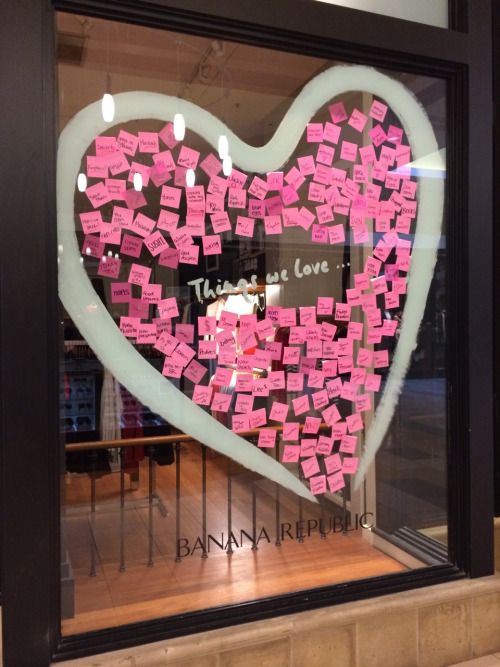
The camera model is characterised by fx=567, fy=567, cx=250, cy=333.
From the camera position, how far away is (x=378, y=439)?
2.33m

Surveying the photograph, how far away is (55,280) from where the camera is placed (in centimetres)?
171

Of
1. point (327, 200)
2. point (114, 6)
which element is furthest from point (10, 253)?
point (327, 200)

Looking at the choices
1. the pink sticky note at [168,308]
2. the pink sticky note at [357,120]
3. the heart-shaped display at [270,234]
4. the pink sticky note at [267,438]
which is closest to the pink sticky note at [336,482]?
the heart-shaped display at [270,234]

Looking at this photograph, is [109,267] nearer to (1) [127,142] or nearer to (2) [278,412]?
(1) [127,142]

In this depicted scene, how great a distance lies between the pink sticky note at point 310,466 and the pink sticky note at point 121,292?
0.92 metres

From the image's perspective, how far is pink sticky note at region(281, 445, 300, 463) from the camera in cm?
218

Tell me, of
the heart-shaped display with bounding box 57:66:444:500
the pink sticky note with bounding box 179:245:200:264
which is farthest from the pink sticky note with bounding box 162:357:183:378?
the pink sticky note with bounding box 179:245:200:264

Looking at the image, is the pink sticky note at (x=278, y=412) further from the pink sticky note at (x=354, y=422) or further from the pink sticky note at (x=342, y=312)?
the pink sticky note at (x=342, y=312)

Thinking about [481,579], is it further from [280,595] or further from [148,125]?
[148,125]

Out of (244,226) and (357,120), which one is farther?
(357,120)

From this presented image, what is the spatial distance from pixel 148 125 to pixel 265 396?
1059 millimetres

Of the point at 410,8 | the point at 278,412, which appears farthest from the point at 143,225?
the point at 410,8

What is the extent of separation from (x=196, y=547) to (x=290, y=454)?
49 centimetres

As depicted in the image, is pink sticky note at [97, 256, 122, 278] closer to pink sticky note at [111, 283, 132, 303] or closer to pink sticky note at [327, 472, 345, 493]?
pink sticky note at [111, 283, 132, 303]
